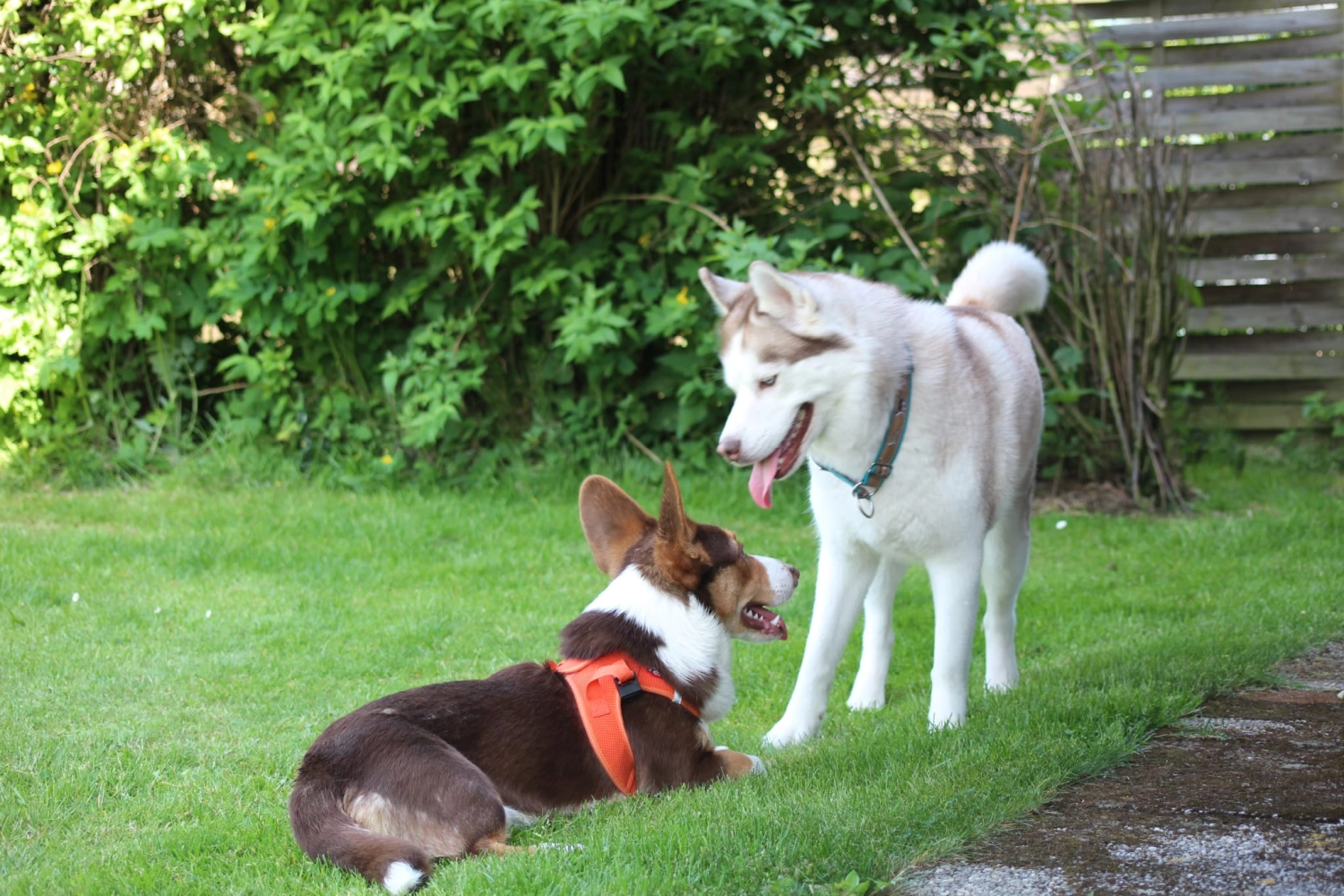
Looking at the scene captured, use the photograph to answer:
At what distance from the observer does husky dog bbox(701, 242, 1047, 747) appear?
3857 millimetres

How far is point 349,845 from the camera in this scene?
3047mm

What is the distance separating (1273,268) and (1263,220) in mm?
342

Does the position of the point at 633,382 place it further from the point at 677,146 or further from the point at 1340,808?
the point at 1340,808

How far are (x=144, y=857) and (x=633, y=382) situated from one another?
17.1 feet

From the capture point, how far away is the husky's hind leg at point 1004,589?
4703mm

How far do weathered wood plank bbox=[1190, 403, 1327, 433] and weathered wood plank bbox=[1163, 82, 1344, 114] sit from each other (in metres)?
2.07

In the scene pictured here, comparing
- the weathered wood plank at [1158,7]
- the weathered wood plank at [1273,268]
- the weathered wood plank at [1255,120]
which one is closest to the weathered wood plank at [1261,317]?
the weathered wood plank at [1273,268]

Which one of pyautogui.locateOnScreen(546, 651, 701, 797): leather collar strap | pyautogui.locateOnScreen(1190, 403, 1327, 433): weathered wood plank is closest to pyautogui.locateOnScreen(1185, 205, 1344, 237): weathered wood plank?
pyautogui.locateOnScreen(1190, 403, 1327, 433): weathered wood plank

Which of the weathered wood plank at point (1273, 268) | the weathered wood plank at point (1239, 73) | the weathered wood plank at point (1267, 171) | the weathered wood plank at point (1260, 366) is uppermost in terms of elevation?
the weathered wood plank at point (1239, 73)

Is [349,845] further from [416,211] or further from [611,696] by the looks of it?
[416,211]

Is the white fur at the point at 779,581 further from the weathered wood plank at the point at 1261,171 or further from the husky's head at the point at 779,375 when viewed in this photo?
the weathered wood plank at the point at 1261,171

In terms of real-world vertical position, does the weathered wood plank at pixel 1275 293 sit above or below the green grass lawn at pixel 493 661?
above

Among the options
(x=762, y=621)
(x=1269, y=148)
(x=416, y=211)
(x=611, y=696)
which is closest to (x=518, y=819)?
(x=611, y=696)

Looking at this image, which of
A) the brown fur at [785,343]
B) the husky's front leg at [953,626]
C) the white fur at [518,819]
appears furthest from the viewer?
the husky's front leg at [953,626]
